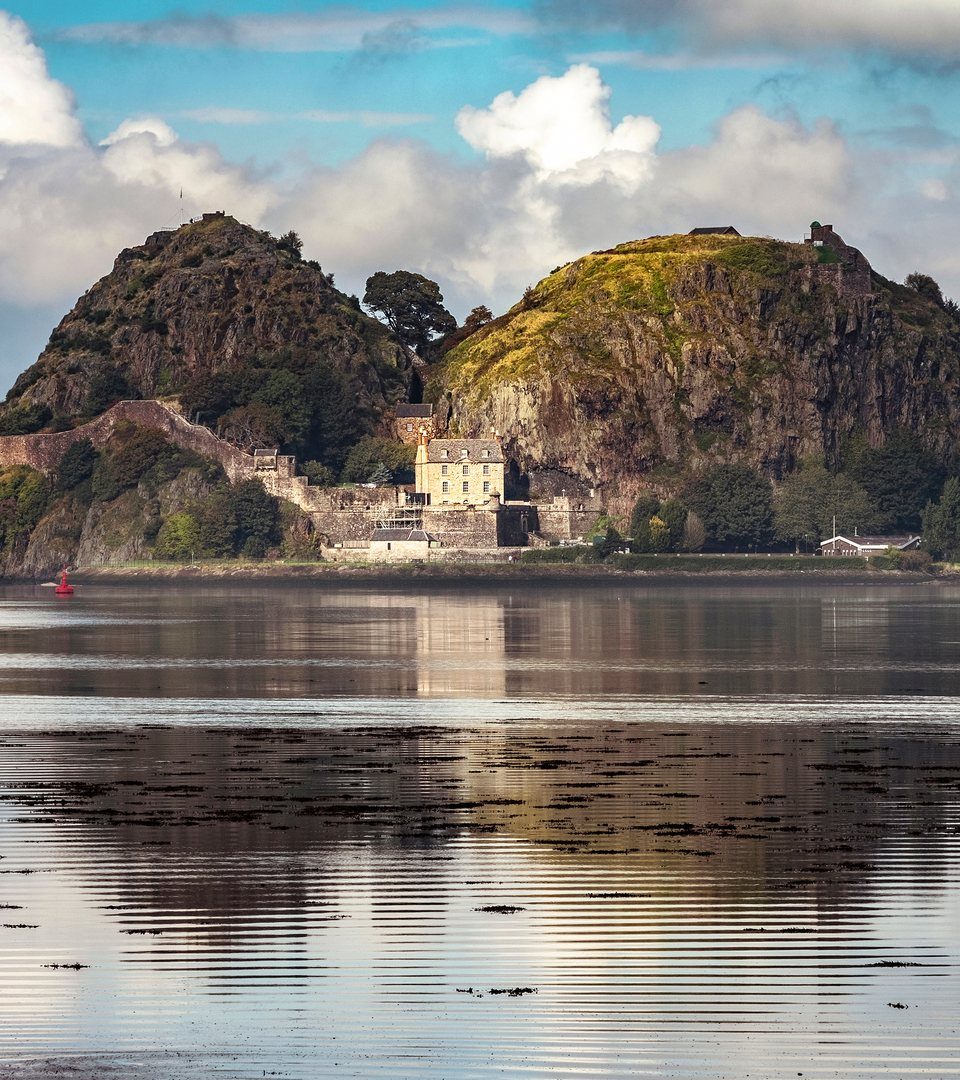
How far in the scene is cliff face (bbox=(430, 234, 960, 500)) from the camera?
14938 centimetres

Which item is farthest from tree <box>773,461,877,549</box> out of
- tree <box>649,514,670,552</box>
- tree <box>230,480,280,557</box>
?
tree <box>230,480,280,557</box>

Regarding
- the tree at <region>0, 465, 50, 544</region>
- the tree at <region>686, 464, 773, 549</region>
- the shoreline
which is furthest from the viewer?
the tree at <region>0, 465, 50, 544</region>

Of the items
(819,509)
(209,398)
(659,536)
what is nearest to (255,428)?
(209,398)

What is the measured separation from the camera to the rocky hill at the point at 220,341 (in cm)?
15175

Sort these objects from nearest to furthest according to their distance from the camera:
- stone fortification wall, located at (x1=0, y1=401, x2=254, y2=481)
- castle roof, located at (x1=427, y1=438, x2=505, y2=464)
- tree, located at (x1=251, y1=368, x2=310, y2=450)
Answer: castle roof, located at (x1=427, y1=438, x2=505, y2=464) < stone fortification wall, located at (x1=0, y1=401, x2=254, y2=481) < tree, located at (x1=251, y1=368, x2=310, y2=450)

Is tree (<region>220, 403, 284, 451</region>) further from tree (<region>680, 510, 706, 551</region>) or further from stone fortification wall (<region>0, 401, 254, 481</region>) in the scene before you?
tree (<region>680, 510, 706, 551</region>)

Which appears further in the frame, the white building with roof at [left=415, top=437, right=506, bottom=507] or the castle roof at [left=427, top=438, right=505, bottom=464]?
the castle roof at [left=427, top=438, right=505, bottom=464]

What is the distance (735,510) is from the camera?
139m

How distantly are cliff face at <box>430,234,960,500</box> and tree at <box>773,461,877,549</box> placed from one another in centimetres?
883

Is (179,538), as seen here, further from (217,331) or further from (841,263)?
(841,263)

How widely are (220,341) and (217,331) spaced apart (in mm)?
884

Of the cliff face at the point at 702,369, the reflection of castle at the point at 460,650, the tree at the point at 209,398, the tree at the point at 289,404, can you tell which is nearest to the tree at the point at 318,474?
the tree at the point at 289,404

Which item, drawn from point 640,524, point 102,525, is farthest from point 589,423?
point 102,525

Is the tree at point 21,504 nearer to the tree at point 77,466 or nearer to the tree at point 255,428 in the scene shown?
the tree at point 77,466
